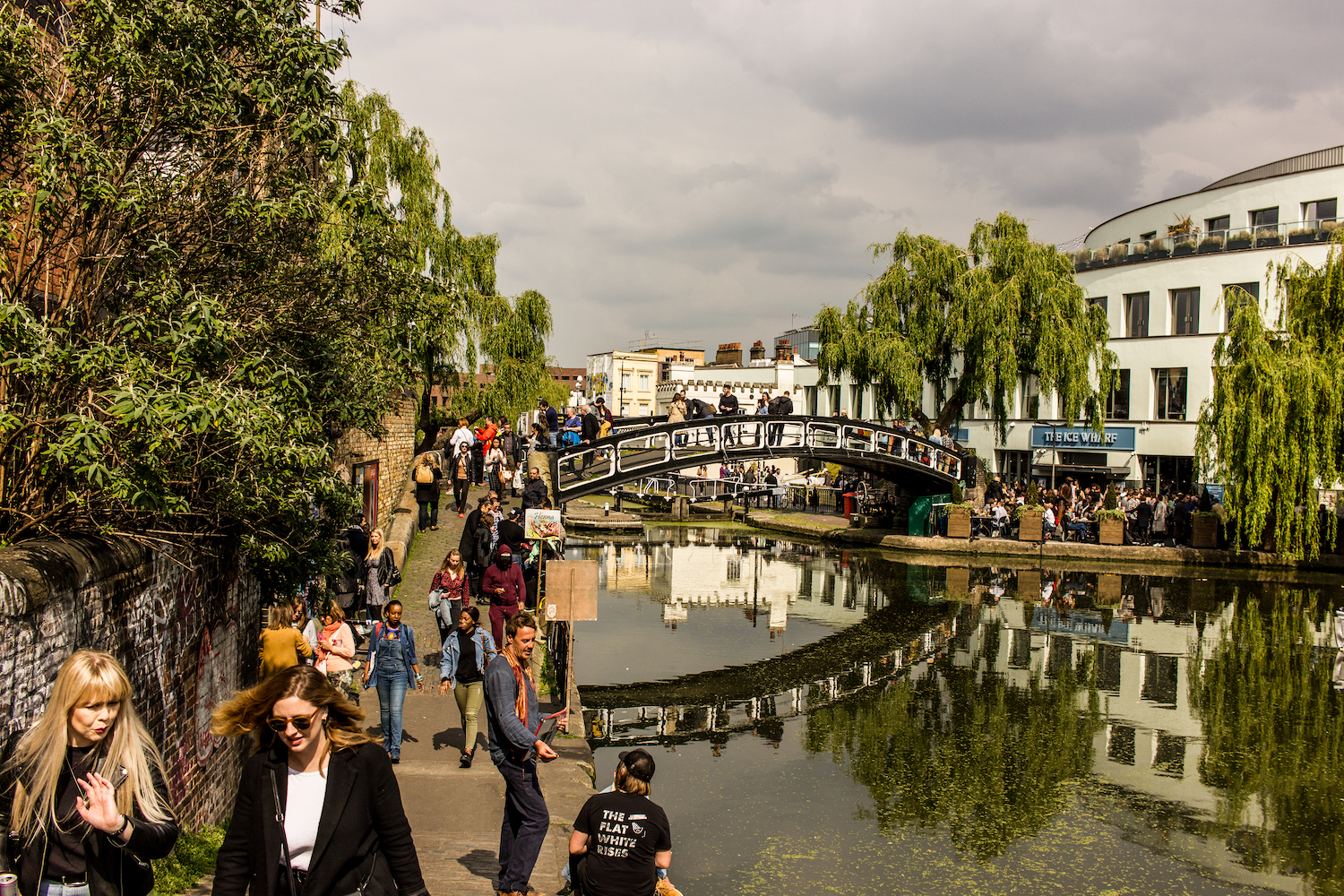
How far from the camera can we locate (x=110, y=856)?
10.8 ft

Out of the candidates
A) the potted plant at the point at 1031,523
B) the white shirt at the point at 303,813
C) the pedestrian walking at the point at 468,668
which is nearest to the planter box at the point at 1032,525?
the potted plant at the point at 1031,523

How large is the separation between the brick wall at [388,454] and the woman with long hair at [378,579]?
3.56m

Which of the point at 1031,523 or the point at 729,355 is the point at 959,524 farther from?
the point at 729,355

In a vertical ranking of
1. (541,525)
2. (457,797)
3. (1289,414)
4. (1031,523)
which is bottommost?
(457,797)

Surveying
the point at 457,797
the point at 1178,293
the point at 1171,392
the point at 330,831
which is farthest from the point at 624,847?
the point at 1178,293

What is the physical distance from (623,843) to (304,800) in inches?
86.8

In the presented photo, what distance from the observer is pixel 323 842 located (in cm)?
318

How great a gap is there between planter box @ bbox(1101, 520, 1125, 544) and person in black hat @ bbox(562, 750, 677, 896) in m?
26.2

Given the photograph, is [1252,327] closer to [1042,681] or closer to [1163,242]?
[1163,242]

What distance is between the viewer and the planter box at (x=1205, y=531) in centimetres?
2762

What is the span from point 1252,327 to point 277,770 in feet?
92.4

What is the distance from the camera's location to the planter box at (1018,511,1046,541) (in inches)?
1129

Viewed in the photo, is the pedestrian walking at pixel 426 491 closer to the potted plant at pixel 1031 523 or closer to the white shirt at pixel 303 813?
the potted plant at pixel 1031 523

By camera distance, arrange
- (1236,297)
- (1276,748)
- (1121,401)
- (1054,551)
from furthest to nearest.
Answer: (1121,401) → (1054,551) → (1236,297) → (1276,748)
